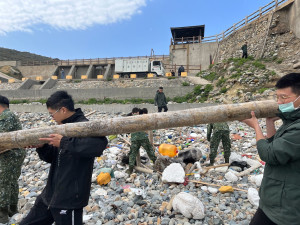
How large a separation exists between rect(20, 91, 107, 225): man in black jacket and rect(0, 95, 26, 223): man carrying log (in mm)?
1485

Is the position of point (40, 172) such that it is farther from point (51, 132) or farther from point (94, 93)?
point (94, 93)

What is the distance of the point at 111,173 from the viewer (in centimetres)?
466

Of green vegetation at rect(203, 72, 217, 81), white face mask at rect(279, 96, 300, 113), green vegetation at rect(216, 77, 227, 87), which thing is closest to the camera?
white face mask at rect(279, 96, 300, 113)

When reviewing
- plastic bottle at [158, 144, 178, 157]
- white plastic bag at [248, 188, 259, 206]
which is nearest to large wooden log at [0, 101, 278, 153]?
white plastic bag at [248, 188, 259, 206]

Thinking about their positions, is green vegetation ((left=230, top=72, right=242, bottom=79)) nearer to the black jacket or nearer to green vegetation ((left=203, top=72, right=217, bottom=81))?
green vegetation ((left=203, top=72, right=217, bottom=81))

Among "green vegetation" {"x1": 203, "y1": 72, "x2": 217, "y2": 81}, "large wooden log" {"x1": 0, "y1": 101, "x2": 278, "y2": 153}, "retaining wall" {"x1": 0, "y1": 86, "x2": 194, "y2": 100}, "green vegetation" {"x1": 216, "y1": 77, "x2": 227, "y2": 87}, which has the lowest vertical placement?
"large wooden log" {"x1": 0, "y1": 101, "x2": 278, "y2": 153}

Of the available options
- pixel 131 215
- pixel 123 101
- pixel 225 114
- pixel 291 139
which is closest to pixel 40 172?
pixel 131 215

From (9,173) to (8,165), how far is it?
5.3 inches

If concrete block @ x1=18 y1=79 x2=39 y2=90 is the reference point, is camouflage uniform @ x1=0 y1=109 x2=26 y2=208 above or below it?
below

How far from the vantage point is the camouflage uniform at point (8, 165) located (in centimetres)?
302

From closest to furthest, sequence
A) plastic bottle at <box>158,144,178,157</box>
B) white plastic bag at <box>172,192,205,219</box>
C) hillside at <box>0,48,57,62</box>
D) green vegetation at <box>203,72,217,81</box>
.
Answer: white plastic bag at <box>172,192,205,219</box> < plastic bottle at <box>158,144,178,157</box> < green vegetation at <box>203,72,217,81</box> < hillside at <box>0,48,57,62</box>

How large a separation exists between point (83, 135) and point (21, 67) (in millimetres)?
39425

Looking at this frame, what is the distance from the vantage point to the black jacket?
5.51ft

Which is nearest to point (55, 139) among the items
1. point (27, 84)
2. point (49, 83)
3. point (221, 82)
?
point (221, 82)
